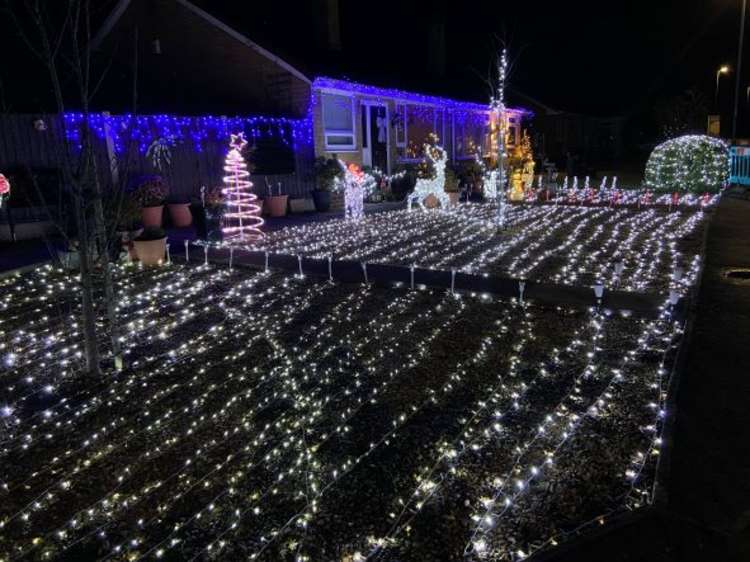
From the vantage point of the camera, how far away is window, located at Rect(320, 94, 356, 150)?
17000mm

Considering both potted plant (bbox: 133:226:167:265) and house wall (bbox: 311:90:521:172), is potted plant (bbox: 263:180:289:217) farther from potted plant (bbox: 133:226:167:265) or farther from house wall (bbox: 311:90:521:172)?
potted plant (bbox: 133:226:167:265)

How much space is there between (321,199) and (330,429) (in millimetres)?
12374

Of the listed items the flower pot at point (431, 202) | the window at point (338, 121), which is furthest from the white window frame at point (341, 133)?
the flower pot at point (431, 202)

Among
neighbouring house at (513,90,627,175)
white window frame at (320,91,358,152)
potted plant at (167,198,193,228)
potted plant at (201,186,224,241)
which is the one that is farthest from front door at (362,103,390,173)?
neighbouring house at (513,90,627,175)

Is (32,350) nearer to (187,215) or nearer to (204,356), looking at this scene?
(204,356)

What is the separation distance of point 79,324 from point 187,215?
7.34m

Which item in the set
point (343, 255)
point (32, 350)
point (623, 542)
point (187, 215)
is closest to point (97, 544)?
point (623, 542)

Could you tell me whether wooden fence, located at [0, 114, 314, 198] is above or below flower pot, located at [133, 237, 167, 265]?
above

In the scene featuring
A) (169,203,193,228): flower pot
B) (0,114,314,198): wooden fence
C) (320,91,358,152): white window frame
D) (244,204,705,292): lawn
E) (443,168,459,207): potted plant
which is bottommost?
(244,204,705,292): lawn

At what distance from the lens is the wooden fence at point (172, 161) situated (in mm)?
11227

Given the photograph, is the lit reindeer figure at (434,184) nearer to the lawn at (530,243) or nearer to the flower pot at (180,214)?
the lawn at (530,243)

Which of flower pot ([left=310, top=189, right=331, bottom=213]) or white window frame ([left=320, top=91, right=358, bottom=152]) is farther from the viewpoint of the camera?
white window frame ([left=320, top=91, right=358, bottom=152])

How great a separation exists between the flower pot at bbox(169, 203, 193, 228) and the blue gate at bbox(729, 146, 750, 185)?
59.5ft

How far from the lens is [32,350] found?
17.4ft
